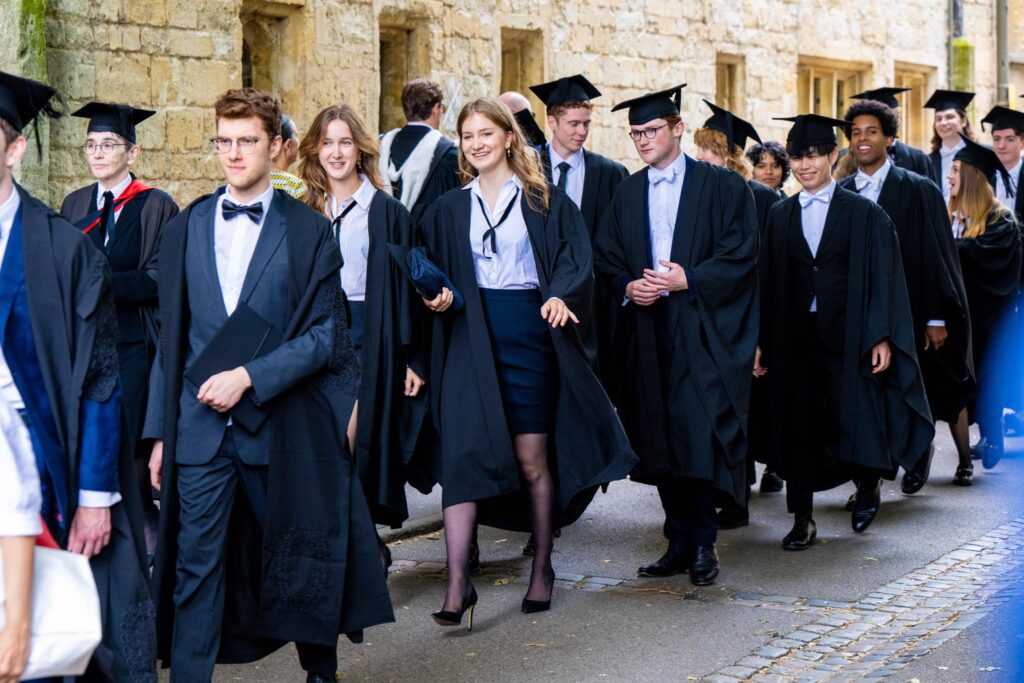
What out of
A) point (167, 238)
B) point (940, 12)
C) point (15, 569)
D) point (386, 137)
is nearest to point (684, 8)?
point (940, 12)

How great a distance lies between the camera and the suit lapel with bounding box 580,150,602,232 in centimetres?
873

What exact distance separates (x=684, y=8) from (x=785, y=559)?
10.2 metres

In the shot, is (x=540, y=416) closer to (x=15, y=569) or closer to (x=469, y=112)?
(x=469, y=112)

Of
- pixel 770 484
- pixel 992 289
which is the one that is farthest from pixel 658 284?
pixel 992 289

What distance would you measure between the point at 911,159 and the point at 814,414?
4.36 metres

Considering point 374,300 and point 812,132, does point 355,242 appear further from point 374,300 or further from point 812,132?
point 812,132

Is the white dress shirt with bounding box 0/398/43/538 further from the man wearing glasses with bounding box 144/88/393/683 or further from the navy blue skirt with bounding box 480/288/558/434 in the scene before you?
the navy blue skirt with bounding box 480/288/558/434

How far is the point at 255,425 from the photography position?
5105mm

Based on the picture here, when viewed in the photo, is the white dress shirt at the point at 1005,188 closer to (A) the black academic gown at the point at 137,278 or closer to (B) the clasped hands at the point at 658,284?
(B) the clasped hands at the point at 658,284

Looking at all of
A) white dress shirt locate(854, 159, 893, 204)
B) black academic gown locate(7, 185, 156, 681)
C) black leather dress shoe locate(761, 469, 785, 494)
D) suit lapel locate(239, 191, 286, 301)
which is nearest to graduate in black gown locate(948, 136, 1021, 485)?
white dress shirt locate(854, 159, 893, 204)

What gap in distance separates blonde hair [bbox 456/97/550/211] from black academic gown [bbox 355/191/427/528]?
653 mm

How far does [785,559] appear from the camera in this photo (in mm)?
7832

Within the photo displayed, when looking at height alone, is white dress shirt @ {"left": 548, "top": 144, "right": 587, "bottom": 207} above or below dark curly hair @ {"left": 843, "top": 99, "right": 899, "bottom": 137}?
below

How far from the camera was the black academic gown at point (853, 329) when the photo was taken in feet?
27.1
